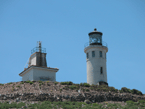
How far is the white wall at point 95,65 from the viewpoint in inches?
1843

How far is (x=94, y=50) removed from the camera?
159 ft

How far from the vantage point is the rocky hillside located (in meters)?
29.3

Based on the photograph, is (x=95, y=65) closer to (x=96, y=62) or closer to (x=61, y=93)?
(x=96, y=62)

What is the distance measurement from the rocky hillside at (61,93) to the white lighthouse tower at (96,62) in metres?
11.0

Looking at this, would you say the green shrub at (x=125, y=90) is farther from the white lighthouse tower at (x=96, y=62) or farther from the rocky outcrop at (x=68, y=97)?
the white lighthouse tower at (x=96, y=62)

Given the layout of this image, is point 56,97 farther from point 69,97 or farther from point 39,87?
point 39,87

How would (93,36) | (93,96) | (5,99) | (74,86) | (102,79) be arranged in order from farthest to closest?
(93,36), (102,79), (74,86), (93,96), (5,99)

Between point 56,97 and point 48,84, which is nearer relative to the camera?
point 56,97

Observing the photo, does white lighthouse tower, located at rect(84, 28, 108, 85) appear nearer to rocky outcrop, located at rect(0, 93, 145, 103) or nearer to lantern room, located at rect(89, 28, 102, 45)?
lantern room, located at rect(89, 28, 102, 45)

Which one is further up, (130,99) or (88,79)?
(88,79)

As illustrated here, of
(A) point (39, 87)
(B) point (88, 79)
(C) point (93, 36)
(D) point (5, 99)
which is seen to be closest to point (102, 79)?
(B) point (88, 79)

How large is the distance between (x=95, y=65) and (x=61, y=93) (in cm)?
1747

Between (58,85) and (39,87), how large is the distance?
2.66 meters

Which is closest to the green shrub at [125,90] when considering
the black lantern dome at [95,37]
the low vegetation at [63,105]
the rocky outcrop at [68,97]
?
the rocky outcrop at [68,97]
